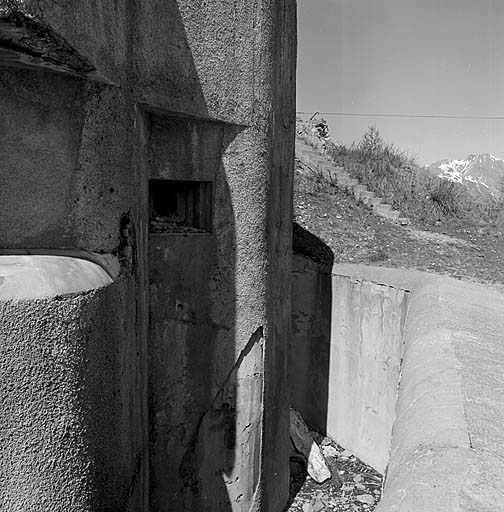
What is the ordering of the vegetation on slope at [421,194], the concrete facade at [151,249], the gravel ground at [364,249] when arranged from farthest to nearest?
the vegetation on slope at [421,194] → the gravel ground at [364,249] → the concrete facade at [151,249]

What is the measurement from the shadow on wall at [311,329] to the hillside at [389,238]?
0.48 m

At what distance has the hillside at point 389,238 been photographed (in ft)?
22.3

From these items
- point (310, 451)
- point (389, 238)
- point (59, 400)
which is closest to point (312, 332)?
point (310, 451)

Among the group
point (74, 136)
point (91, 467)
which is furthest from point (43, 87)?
point (91, 467)

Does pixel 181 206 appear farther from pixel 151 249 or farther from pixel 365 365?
pixel 365 365

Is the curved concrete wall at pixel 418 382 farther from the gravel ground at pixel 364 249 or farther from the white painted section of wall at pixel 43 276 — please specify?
the white painted section of wall at pixel 43 276

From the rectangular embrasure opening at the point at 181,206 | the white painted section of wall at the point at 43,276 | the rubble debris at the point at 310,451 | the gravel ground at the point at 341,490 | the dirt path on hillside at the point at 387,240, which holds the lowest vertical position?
the gravel ground at the point at 341,490

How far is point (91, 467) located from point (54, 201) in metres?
1.22

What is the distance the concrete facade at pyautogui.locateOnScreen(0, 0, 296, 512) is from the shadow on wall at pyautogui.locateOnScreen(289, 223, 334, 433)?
195cm

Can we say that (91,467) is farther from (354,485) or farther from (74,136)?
(354,485)

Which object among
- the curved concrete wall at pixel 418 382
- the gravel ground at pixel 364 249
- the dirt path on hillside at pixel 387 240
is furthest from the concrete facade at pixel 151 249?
the dirt path on hillside at pixel 387 240

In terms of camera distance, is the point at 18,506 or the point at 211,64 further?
the point at 211,64

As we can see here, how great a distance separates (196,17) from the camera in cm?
317

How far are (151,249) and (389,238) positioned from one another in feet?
17.1
